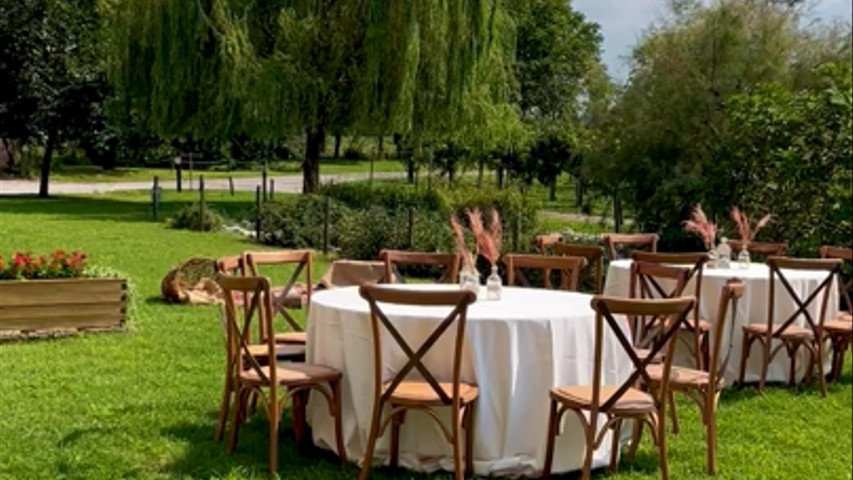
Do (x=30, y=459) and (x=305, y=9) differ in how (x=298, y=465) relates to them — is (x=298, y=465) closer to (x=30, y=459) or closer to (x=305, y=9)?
(x=30, y=459)

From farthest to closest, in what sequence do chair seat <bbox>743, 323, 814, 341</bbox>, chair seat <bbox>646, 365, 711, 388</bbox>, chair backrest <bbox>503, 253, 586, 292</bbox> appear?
chair seat <bbox>743, 323, 814, 341</bbox> → chair backrest <bbox>503, 253, 586, 292</bbox> → chair seat <bbox>646, 365, 711, 388</bbox>

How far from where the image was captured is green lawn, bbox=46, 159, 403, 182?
26.6m

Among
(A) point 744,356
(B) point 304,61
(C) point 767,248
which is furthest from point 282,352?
(B) point 304,61

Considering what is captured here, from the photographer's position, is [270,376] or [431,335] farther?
[270,376]

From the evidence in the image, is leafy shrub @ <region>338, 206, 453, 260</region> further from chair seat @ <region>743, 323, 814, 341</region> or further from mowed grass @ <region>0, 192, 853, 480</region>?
chair seat @ <region>743, 323, 814, 341</region>

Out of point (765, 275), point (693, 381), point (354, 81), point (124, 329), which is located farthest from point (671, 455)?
point (354, 81)

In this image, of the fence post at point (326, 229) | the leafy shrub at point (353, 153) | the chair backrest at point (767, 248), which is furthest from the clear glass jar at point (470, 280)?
the leafy shrub at point (353, 153)

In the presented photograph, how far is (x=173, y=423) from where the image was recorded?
5137mm

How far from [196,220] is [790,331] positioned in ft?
39.8

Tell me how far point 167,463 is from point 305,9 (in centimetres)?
1400

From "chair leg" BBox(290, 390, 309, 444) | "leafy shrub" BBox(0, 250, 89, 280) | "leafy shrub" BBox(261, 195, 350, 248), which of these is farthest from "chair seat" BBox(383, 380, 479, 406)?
"leafy shrub" BBox(261, 195, 350, 248)

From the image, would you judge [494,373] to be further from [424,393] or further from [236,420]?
[236,420]

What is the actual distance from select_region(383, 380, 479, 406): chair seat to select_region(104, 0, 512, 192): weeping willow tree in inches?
507

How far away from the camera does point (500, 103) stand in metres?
18.7
